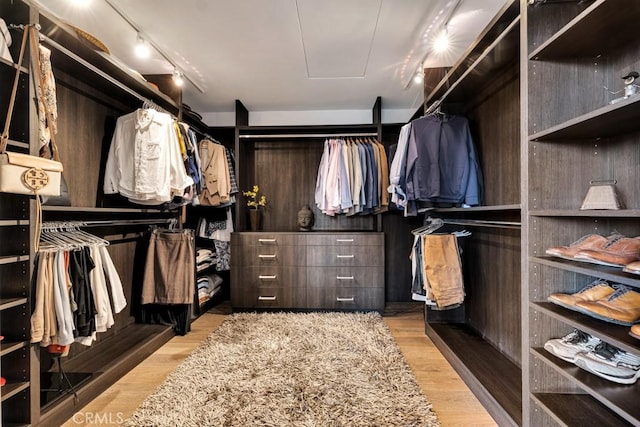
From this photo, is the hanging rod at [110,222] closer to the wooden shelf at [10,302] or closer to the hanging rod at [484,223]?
the wooden shelf at [10,302]

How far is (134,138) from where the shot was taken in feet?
6.73

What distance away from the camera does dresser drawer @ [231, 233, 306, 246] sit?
9.84 feet

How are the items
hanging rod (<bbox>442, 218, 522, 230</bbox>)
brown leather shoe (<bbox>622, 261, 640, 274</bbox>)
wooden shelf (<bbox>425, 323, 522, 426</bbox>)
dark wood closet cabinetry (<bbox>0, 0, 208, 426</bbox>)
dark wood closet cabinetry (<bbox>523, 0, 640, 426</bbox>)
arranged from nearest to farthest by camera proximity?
brown leather shoe (<bbox>622, 261, 640, 274</bbox>)
dark wood closet cabinetry (<bbox>523, 0, 640, 426</bbox>)
dark wood closet cabinetry (<bbox>0, 0, 208, 426</bbox>)
wooden shelf (<bbox>425, 323, 522, 426</bbox>)
hanging rod (<bbox>442, 218, 522, 230</bbox>)

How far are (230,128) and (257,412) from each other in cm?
282

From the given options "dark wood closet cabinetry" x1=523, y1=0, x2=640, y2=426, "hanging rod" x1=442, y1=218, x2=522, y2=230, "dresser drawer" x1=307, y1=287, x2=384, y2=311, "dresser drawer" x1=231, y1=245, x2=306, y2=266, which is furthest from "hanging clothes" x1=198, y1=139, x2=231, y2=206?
"dark wood closet cabinetry" x1=523, y1=0, x2=640, y2=426

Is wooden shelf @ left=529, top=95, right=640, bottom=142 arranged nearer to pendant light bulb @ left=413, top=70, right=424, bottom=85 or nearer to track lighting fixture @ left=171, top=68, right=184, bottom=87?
pendant light bulb @ left=413, top=70, right=424, bottom=85

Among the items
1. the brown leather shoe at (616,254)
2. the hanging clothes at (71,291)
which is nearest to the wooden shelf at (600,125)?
the brown leather shoe at (616,254)

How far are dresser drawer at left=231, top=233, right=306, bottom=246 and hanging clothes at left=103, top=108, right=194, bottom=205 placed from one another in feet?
3.42

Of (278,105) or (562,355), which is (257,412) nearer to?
(562,355)

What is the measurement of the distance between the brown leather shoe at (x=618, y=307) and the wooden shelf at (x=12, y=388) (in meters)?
2.21

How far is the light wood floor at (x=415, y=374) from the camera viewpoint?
151cm

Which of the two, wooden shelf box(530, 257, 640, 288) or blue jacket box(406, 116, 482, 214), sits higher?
blue jacket box(406, 116, 482, 214)

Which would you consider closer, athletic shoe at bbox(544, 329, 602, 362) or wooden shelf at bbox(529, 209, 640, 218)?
wooden shelf at bbox(529, 209, 640, 218)

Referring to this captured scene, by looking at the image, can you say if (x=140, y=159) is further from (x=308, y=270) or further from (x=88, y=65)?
(x=308, y=270)
